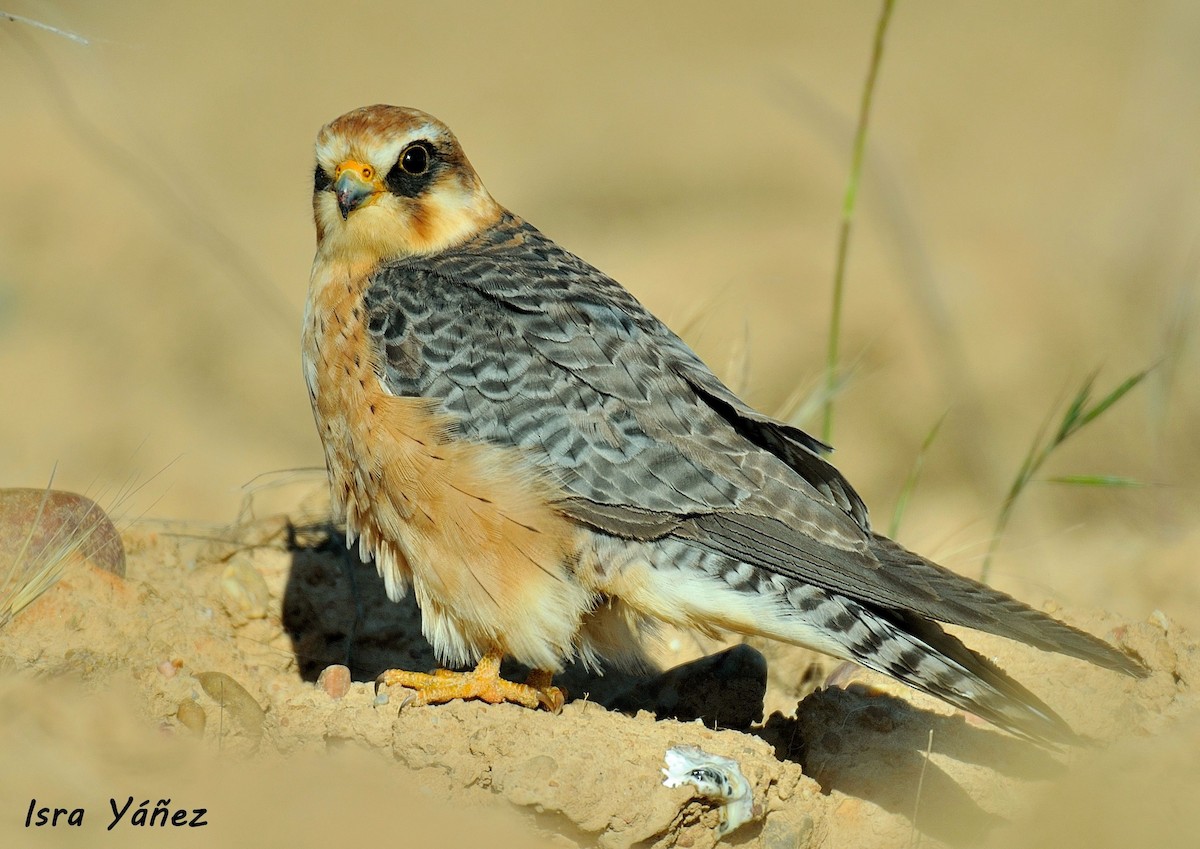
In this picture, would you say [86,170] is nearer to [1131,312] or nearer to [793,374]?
[793,374]

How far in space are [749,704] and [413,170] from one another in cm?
255

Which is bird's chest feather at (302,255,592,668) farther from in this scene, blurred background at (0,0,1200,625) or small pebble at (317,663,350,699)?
blurred background at (0,0,1200,625)

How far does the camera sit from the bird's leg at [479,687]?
4461 mm

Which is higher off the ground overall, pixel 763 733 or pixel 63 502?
pixel 63 502

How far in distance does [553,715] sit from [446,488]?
860mm

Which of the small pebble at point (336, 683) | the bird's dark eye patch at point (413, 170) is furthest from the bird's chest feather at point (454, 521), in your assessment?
the bird's dark eye patch at point (413, 170)

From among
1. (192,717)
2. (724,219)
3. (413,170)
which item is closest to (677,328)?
(413,170)

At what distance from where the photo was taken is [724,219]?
11562mm

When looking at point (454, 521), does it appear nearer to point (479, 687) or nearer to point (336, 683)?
point (479, 687)

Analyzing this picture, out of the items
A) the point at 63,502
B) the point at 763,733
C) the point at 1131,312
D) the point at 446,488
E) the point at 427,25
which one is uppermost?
the point at 427,25

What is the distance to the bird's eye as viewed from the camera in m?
5.08

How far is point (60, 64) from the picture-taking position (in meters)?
13.8

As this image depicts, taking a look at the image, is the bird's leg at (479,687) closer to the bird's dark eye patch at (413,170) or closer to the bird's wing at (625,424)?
the bird's wing at (625,424)

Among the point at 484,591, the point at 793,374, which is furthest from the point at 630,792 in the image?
the point at 793,374
